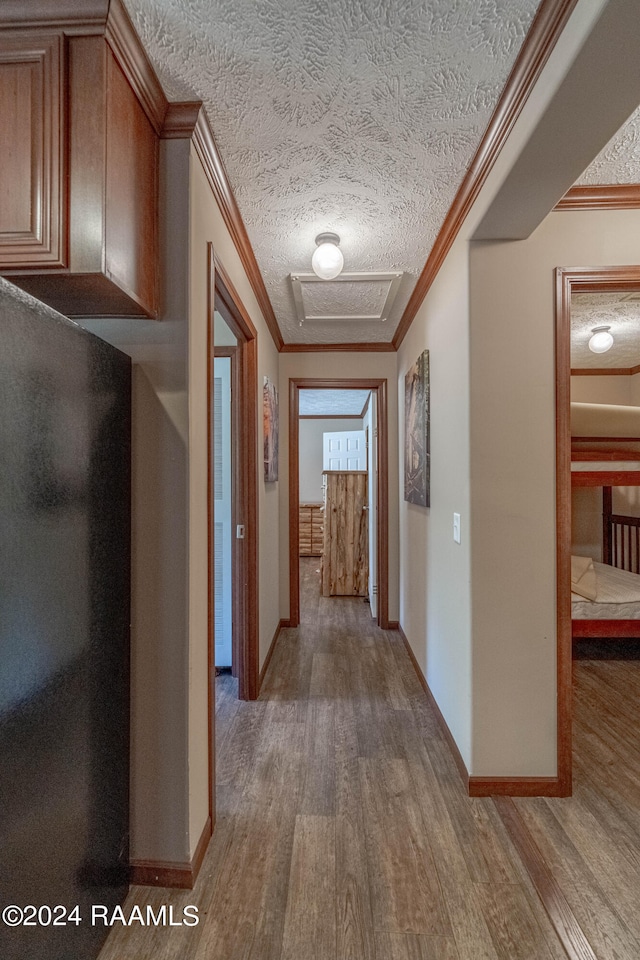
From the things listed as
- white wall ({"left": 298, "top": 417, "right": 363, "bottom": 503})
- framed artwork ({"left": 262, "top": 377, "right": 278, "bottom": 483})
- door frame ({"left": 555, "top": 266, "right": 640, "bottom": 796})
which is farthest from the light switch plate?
white wall ({"left": 298, "top": 417, "right": 363, "bottom": 503})

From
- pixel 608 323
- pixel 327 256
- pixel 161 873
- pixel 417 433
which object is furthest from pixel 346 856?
pixel 608 323

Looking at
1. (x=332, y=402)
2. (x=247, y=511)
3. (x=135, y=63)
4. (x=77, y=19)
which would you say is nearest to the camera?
(x=77, y=19)

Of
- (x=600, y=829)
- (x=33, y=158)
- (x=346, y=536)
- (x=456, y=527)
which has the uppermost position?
(x=33, y=158)

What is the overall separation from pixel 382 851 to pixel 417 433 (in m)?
2.01

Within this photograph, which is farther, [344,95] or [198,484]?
[198,484]

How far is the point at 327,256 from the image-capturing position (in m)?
2.04

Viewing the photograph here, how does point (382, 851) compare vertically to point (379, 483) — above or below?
below

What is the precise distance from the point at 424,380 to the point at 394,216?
878 mm

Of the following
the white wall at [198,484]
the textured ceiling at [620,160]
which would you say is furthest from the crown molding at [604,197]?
the white wall at [198,484]

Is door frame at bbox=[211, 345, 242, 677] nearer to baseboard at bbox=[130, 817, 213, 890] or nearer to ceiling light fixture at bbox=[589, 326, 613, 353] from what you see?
baseboard at bbox=[130, 817, 213, 890]

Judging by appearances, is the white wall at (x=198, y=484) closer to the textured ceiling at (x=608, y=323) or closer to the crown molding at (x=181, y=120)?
the crown molding at (x=181, y=120)

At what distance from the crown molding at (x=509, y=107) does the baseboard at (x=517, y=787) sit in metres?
2.27

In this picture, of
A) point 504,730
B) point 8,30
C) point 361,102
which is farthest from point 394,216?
point 504,730

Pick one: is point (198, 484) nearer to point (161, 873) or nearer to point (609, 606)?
point (161, 873)
